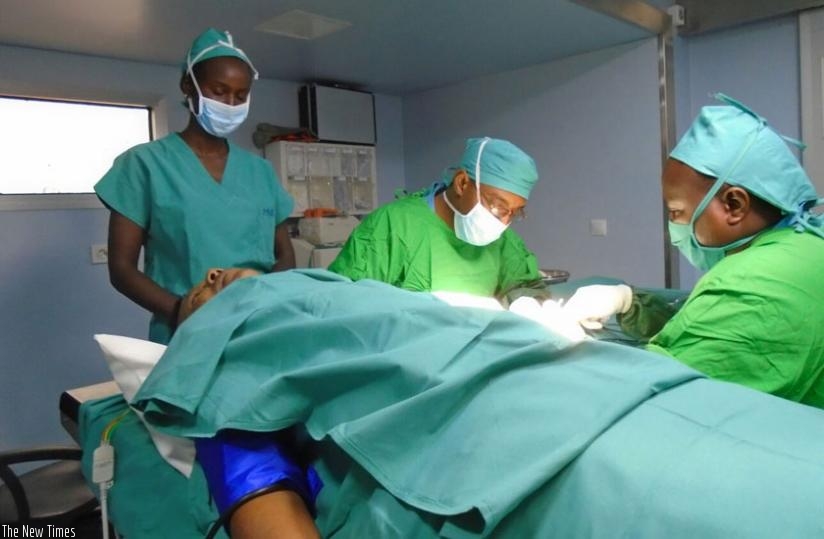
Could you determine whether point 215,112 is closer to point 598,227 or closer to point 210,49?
point 210,49

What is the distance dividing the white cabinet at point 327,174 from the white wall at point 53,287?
601mm

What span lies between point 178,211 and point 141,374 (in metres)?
0.52

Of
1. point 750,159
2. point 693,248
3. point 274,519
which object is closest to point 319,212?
point 693,248

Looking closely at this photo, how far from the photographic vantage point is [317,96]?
3.10 meters

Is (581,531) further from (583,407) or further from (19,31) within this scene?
(19,31)

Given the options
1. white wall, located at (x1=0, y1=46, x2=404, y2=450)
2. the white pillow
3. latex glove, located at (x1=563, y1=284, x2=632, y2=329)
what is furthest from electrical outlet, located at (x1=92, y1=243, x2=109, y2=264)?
→ latex glove, located at (x1=563, y1=284, x2=632, y2=329)

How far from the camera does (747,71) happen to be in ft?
8.07

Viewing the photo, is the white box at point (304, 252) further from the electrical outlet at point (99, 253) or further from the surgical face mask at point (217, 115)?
the surgical face mask at point (217, 115)

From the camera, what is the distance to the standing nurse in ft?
4.58

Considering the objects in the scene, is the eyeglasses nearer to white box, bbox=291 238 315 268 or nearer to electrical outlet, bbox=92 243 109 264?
white box, bbox=291 238 315 268

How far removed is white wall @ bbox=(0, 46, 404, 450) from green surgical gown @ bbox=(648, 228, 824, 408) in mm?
2311

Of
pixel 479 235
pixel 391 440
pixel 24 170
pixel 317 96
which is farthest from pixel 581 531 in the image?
pixel 317 96

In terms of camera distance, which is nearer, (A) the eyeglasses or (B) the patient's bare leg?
(B) the patient's bare leg

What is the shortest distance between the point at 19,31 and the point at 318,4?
1.05m
